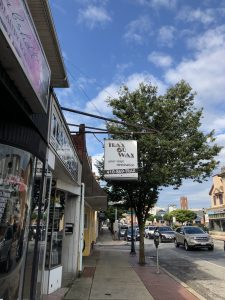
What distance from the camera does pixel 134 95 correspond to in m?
16.8

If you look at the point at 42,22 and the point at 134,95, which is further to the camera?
the point at 134,95

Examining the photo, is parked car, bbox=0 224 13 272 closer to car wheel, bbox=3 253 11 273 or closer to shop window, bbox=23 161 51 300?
car wheel, bbox=3 253 11 273

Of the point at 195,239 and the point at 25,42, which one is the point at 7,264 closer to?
the point at 25,42

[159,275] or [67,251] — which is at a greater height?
[67,251]

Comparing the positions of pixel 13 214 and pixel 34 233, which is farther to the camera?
pixel 34 233

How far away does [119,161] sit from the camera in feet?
40.7

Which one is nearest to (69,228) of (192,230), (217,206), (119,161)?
(119,161)

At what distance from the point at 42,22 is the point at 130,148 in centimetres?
725

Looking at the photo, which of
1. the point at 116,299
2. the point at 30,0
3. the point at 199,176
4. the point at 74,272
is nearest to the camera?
the point at 30,0

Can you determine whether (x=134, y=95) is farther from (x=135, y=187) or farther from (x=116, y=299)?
(x=116, y=299)

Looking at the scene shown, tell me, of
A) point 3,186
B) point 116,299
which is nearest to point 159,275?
point 116,299

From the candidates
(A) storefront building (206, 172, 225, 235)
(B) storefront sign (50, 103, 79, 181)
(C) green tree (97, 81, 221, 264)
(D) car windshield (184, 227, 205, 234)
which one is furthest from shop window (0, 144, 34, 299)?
(A) storefront building (206, 172, 225, 235)

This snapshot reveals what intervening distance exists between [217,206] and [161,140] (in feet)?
137

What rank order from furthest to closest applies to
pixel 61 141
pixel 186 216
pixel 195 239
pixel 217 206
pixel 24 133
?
pixel 186 216 < pixel 217 206 < pixel 195 239 < pixel 61 141 < pixel 24 133
